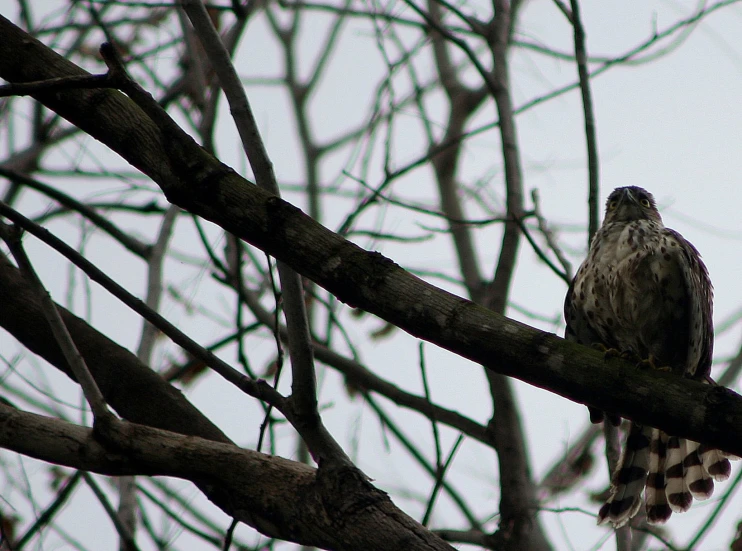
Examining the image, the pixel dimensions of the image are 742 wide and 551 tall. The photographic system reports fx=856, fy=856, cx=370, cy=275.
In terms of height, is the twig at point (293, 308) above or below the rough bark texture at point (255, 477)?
above

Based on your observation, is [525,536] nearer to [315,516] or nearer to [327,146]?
[315,516]

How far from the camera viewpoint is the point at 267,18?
9250 mm

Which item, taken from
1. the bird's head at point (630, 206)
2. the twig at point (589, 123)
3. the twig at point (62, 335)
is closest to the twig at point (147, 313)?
the twig at point (62, 335)

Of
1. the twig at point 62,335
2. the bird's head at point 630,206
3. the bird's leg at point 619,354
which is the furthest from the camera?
the bird's head at point 630,206

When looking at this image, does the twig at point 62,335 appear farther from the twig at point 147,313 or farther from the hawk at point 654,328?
the hawk at point 654,328

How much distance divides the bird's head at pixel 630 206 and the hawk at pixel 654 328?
0.57 meters

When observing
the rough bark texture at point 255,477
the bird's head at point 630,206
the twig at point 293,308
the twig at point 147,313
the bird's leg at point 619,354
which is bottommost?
the rough bark texture at point 255,477

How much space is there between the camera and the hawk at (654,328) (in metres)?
4.29

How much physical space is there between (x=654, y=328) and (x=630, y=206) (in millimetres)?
1137

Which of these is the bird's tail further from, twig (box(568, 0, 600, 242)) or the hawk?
twig (box(568, 0, 600, 242))

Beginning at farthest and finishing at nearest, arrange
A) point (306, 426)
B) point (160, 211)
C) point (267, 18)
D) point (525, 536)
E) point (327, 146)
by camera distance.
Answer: point (267, 18), point (327, 146), point (160, 211), point (525, 536), point (306, 426)

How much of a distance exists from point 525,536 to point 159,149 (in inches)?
94.8

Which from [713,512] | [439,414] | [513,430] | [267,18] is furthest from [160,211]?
[267,18]

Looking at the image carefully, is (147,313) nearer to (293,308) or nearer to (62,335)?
(62,335)
